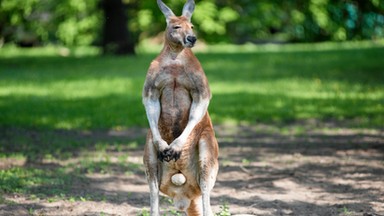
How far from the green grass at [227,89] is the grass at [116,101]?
0.07ft

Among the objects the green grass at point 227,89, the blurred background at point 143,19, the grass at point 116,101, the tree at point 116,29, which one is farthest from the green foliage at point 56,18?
the grass at point 116,101

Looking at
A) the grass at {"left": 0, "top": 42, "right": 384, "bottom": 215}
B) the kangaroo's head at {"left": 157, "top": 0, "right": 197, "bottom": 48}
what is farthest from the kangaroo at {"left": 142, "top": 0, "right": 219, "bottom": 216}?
the grass at {"left": 0, "top": 42, "right": 384, "bottom": 215}

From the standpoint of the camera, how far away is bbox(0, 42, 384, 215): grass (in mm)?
10117

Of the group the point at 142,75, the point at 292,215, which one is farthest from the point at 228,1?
the point at 292,215

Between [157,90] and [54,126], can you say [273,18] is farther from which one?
[157,90]

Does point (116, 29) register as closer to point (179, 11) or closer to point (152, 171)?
point (179, 11)

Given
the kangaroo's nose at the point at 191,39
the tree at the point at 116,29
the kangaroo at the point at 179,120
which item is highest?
the tree at the point at 116,29

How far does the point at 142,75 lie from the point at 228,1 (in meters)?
12.4

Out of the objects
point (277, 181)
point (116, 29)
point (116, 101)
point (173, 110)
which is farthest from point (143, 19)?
point (173, 110)

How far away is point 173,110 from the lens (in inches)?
246

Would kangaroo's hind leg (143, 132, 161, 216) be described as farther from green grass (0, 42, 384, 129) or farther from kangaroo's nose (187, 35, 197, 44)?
green grass (0, 42, 384, 129)

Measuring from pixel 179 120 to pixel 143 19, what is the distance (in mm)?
23289

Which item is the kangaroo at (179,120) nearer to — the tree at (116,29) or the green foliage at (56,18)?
the green foliage at (56,18)

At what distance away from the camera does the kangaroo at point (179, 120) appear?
6109 millimetres
